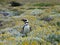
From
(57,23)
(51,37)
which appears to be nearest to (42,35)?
(51,37)

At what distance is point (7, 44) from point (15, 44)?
32cm

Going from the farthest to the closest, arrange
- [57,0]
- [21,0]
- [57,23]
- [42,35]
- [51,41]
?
[21,0], [57,0], [57,23], [42,35], [51,41]

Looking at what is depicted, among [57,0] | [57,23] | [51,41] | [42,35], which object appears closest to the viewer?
[51,41]

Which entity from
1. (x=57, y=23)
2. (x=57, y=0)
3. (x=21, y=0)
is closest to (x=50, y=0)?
(x=57, y=0)

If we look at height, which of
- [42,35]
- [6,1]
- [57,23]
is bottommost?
[6,1]

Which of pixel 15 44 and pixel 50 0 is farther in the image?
pixel 50 0

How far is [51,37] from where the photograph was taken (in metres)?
12.9

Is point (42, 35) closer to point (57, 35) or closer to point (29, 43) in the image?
point (57, 35)

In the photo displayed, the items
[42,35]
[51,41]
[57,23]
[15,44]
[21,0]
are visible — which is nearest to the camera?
[15,44]

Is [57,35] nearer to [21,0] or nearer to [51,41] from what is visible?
[51,41]

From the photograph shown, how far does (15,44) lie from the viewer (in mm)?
10578

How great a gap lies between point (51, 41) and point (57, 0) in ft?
150

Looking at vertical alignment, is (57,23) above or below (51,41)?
below

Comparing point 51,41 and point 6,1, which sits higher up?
point 51,41
